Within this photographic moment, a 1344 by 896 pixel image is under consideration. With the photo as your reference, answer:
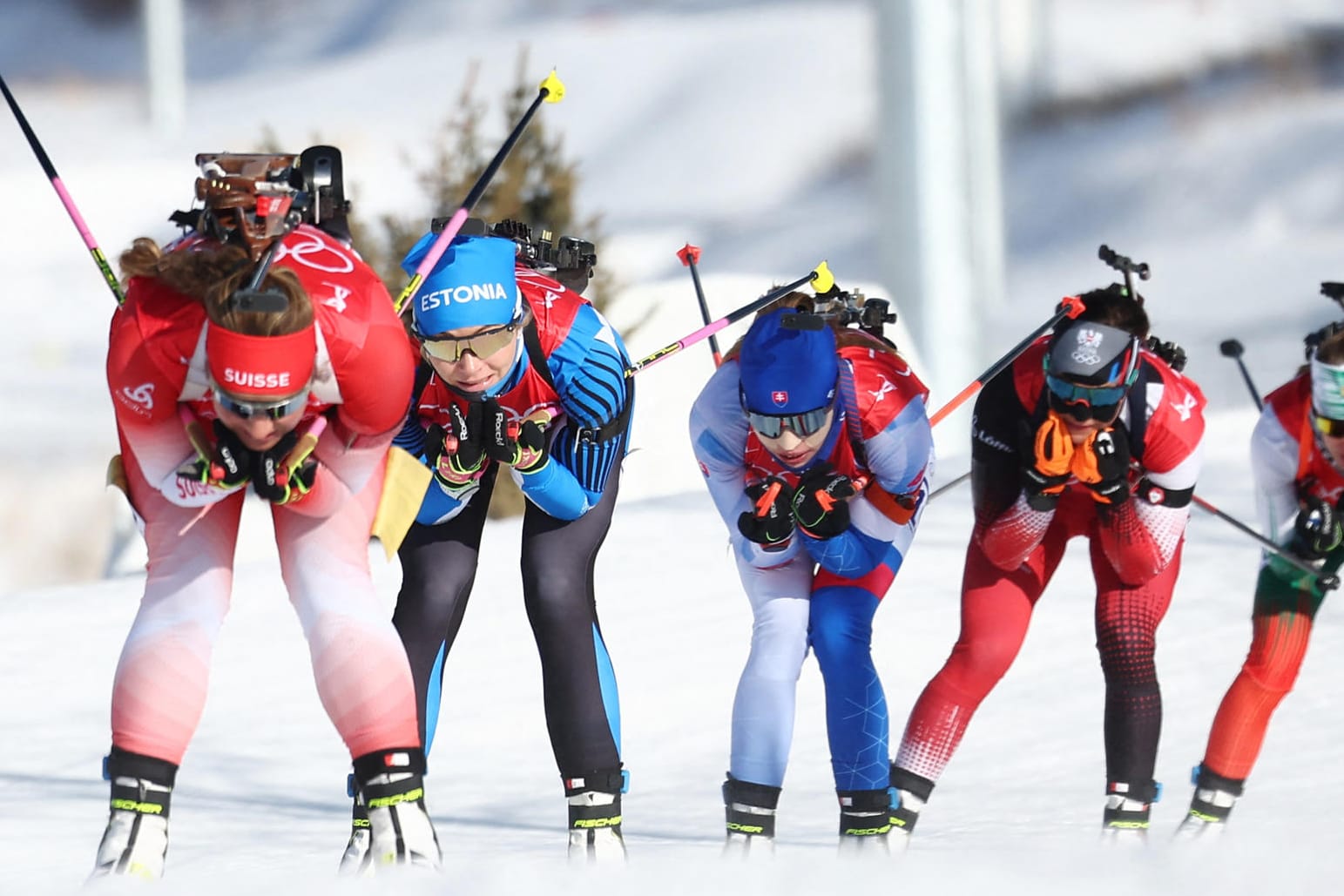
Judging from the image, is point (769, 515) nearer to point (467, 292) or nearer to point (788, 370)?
point (788, 370)

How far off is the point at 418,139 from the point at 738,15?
28.4 feet

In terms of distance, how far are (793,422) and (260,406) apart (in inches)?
55.8

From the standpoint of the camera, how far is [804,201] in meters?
36.3

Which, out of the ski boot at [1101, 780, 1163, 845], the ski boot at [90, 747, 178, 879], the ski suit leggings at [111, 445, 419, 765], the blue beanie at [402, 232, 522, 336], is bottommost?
the ski boot at [90, 747, 178, 879]

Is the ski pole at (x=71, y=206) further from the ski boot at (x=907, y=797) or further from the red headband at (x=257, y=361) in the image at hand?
the ski boot at (x=907, y=797)

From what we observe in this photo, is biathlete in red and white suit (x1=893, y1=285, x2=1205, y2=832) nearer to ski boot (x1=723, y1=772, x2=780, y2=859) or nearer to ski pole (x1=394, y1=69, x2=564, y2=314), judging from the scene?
ski boot (x1=723, y1=772, x2=780, y2=859)

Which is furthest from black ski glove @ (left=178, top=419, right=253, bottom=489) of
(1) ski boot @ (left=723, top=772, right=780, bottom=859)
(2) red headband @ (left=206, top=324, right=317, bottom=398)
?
(1) ski boot @ (left=723, top=772, right=780, bottom=859)

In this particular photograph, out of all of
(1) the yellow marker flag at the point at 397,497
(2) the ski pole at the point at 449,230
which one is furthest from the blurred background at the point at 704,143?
(1) the yellow marker flag at the point at 397,497

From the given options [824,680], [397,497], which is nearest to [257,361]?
[397,497]

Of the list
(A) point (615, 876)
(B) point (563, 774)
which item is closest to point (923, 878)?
(A) point (615, 876)

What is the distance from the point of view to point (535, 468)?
515 cm

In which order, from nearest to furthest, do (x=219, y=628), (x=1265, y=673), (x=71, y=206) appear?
(x=219, y=628) → (x=71, y=206) → (x=1265, y=673)

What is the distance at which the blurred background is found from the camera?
27.5 metres

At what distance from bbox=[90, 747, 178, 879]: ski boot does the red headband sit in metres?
0.82
